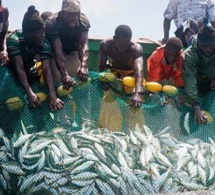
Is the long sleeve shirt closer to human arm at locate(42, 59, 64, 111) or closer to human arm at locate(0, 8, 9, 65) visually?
human arm at locate(42, 59, 64, 111)

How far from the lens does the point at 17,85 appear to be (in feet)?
19.1

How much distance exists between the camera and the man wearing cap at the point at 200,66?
6.71 metres

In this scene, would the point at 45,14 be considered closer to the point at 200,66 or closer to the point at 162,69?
the point at 162,69

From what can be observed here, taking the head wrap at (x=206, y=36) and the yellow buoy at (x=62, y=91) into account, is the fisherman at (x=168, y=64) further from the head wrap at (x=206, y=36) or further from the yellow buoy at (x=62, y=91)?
the yellow buoy at (x=62, y=91)

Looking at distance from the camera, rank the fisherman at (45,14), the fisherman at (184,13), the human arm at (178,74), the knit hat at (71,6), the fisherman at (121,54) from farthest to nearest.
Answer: the fisherman at (184,13), the fisherman at (45,14), the fisherman at (121,54), the human arm at (178,74), the knit hat at (71,6)

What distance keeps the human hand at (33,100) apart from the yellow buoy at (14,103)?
0.39 feet

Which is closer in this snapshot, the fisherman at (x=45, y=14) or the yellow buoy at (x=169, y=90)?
the yellow buoy at (x=169, y=90)

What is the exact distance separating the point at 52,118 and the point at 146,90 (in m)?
1.44

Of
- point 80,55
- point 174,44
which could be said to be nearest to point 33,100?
point 80,55

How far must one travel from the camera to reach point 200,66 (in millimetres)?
6988

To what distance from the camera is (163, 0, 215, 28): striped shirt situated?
8.96m

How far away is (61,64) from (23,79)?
0.63 metres

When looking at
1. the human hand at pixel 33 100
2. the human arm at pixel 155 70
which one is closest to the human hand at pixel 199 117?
the human arm at pixel 155 70

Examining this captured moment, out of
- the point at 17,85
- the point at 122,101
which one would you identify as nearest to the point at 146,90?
the point at 122,101
